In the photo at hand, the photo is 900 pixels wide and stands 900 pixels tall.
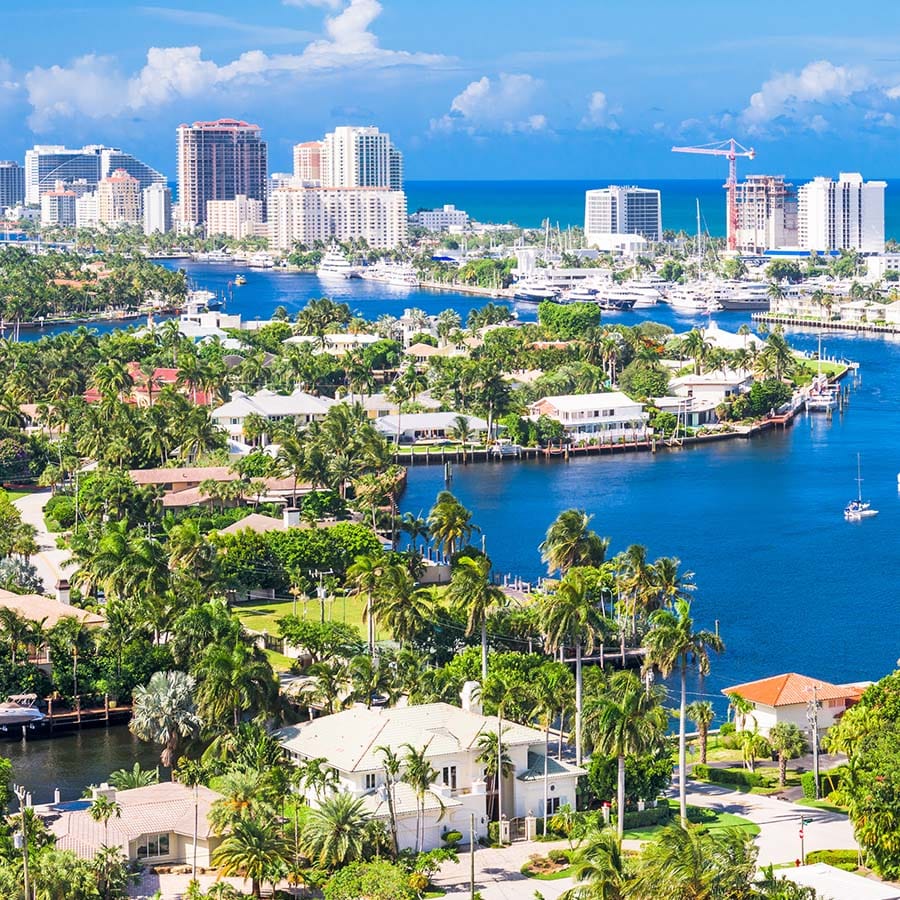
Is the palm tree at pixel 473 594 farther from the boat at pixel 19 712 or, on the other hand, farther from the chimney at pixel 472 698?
the boat at pixel 19 712

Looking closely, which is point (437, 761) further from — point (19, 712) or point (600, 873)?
point (19, 712)

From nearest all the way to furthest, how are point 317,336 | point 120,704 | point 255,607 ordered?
point 120,704, point 255,607, point 317,336

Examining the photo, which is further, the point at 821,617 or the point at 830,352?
the point at 830,352

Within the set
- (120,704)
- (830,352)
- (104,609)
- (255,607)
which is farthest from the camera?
(830,352)

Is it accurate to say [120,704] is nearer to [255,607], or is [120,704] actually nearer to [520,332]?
[255,607]

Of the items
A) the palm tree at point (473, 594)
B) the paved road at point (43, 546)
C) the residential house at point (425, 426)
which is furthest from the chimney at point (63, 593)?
the residential house at point (425, 426)

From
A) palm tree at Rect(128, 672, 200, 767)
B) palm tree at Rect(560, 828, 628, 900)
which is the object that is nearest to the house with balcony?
palm tree at Rect(128, 672, 200, 767)

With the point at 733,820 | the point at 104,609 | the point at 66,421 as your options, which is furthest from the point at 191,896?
the point at 66,421

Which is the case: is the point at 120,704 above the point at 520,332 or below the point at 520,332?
below

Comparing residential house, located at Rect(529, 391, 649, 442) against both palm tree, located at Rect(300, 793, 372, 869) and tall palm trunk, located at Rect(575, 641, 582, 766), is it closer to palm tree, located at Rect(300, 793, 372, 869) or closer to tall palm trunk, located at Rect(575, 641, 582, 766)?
tall palm trunk, located at Rect(575, 641, 582, 766)
